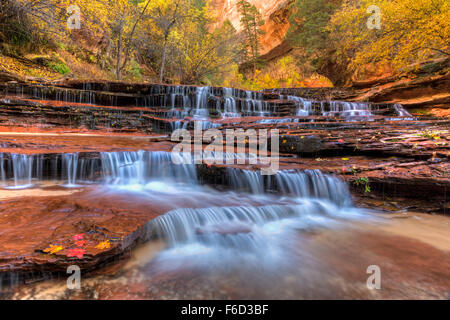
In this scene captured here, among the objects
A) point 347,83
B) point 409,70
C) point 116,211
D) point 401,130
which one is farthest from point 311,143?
point 347,83

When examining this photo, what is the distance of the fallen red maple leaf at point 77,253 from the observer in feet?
6.04

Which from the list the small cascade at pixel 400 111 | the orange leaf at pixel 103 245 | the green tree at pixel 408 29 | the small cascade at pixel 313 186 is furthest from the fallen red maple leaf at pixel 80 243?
the small cascade at pixel 400 111

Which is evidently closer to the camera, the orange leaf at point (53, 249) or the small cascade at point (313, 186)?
the orange leaf at point (53, 249)

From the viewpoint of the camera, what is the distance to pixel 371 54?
10422 mm

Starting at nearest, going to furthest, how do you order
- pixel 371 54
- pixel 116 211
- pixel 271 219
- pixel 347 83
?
pixel 116 211, pixel 271 219, pixel 371 54, pixel 347 83

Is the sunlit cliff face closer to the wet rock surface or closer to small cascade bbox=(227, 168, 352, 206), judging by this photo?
the wet rock surface

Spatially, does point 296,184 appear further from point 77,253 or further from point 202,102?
point 202,102

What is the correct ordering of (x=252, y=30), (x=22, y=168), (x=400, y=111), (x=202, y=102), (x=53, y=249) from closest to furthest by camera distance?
(x=53, y=249) → (x=22, y=168) → (x=400, y=111) → (x=202, y=102) → (x=252, y=30)

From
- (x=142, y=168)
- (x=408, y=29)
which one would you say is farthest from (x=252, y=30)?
(x=142, y=168)

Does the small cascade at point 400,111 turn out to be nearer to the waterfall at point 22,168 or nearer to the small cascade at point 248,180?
the small cascade at point 248,180

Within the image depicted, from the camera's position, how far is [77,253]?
6.13 feet

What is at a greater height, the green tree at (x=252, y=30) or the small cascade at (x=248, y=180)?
the green tree at (x=252, y=30)
